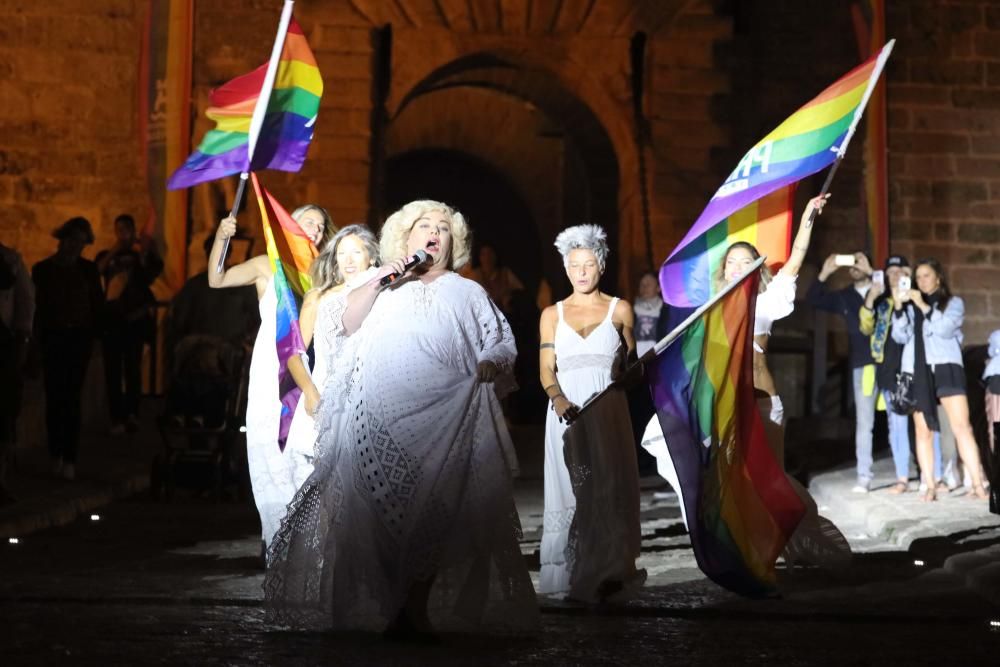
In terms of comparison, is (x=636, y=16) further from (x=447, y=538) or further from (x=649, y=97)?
(x=447, y=538)

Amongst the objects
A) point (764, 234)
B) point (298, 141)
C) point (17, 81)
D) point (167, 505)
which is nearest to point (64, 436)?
point (167, 505)

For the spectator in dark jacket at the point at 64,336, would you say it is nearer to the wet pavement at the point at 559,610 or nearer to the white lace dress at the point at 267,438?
the wet pavement at the point at 559,610

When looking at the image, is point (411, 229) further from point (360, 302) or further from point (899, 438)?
point (899, 438)

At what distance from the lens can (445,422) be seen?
6844 millimetres

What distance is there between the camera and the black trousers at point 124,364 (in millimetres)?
15828

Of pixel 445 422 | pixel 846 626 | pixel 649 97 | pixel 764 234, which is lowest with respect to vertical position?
pixel 846 626

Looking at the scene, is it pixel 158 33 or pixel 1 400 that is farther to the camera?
pixel 158 33

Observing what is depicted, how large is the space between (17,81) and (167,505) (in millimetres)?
9097

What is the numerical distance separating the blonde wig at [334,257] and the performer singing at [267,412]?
1.21 ft

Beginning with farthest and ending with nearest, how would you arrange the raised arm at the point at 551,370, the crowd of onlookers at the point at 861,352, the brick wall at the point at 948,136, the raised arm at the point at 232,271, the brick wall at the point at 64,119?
the brick wall at the point at 948,136 → the brick wall at the point at 64,119 → the crowd of onlookers at the point at 861,352 → the raised arm at the point at 232,271 → the raised arm at the point at 551,370

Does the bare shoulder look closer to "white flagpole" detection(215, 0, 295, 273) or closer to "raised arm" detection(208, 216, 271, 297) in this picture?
"raised arm" detection(208, 216, 271, 297)

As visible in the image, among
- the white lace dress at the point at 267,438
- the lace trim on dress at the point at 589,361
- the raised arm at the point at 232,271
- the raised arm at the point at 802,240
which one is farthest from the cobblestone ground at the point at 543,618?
the raised arm at the point at 802,240

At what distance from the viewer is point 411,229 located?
7.04m

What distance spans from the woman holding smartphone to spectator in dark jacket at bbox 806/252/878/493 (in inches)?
18.5
